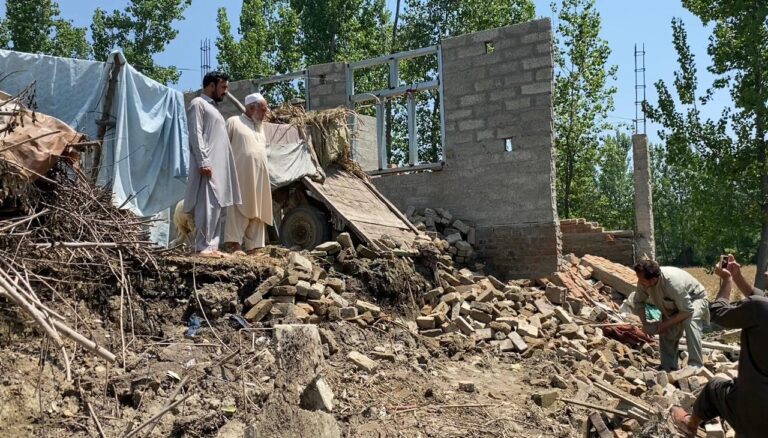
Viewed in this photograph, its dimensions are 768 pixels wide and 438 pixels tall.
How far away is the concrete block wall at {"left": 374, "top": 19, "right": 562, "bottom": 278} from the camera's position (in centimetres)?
982

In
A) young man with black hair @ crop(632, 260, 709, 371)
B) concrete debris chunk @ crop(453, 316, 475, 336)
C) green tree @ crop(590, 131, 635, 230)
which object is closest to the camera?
young man with black hair @ crop(632, 260, 709, 371)

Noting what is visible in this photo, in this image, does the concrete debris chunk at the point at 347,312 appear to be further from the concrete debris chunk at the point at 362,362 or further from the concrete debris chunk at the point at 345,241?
the concrete debris chunk at the point at 345,241

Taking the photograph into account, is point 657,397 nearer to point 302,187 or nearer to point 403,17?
point 302,187

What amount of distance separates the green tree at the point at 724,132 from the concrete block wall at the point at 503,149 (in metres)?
5.51

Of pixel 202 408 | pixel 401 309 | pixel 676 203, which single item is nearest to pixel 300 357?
pixel 202 408

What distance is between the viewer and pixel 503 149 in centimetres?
1015

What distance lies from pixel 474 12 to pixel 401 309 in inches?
816

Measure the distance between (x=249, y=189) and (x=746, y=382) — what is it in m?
4.56

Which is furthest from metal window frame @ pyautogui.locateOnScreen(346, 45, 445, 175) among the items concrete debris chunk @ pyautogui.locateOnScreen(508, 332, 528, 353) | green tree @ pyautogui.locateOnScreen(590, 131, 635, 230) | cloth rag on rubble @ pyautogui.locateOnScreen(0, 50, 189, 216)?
green tree @ pyautogui.locateOnScreen(590, 131, 635, 230)

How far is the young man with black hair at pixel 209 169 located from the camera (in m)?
6.14

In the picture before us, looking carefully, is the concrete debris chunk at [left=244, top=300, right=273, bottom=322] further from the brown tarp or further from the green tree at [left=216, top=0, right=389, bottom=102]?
the green tree at [left=216, top=0, right=389, bottom=102]

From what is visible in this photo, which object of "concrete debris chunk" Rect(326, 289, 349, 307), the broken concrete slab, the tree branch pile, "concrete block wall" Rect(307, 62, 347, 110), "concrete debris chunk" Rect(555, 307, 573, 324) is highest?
"concrete block wall" Rect(307, 62, 347, 110)

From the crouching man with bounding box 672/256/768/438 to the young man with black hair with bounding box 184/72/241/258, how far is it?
3952 mm

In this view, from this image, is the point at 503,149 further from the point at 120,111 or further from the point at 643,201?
the point at 120,111
